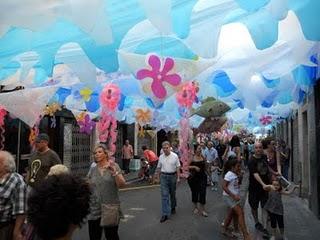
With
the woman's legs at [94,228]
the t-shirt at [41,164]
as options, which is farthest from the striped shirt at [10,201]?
the t-shirt at [41,164]

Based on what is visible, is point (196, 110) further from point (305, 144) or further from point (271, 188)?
point (271, 188)

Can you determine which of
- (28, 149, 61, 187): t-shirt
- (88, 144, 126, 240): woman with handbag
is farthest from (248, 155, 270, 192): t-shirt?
(28, 149, 61, 187): t-shirt

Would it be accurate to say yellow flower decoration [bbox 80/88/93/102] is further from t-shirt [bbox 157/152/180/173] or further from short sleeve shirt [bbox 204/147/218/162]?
short sleeve shirt [bbox 204/147/218/162]

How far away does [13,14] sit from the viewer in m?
5.41

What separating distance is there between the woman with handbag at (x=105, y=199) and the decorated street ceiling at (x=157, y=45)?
1.30 m

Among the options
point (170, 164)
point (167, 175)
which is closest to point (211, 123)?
point (170, 164)

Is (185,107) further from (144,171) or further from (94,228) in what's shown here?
(144,171)

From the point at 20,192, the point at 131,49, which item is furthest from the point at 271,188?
the point at 20,192

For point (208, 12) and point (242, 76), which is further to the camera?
point (242, 76)

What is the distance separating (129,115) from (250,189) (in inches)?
268

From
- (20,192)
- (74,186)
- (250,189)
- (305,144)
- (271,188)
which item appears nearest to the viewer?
(74,186)

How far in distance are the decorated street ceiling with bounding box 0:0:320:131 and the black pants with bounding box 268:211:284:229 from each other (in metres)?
2.44

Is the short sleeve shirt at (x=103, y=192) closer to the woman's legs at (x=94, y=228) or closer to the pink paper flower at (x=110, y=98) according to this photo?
the woman's legs at (x=94, y=228)

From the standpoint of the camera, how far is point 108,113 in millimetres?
8750
